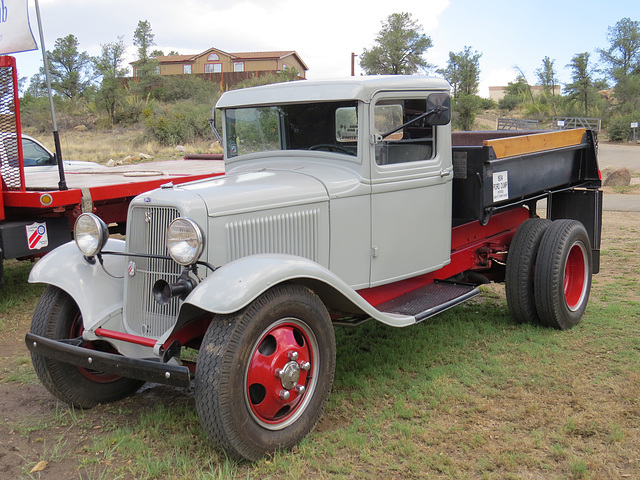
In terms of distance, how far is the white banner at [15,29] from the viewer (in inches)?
194

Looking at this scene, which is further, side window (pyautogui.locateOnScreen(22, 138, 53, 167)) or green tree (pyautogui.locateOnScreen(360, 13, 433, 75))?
green tree (pyautogui.locateOnScreen(360, 13, 433, 75))

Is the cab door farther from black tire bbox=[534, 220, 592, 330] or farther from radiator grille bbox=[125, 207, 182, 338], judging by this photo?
radiator grille bbox=[125, 207, 182, 338]

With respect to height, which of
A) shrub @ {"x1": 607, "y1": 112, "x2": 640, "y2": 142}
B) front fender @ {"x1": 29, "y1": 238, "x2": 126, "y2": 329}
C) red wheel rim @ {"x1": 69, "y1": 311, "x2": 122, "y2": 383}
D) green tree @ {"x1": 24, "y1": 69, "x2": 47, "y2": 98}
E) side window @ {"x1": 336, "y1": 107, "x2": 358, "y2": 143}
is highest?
green tree @ {"x1": 24, "y1": 69, "x2": 47, "y2": 98}

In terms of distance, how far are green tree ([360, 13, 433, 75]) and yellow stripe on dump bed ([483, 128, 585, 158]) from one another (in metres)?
34.9

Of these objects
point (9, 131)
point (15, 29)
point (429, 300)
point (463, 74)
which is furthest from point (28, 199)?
point (463, 74)

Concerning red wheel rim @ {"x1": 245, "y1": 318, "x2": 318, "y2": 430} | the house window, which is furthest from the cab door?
the house window

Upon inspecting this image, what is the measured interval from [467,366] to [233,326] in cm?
198

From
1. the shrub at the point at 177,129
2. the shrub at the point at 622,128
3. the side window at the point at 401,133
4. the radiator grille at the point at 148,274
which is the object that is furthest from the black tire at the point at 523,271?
the shrub at the point at 622,128

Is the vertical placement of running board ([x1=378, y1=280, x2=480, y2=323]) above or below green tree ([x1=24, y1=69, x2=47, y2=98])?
below

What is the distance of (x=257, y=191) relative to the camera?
3381 mm

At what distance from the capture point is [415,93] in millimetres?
4070

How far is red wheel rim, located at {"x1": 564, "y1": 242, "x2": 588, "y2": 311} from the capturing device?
16.6 feet

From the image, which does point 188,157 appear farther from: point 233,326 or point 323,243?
point 233,326

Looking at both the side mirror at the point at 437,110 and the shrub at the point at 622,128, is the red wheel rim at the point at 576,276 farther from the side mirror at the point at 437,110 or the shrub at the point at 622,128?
the shrub at the point at 622,128
